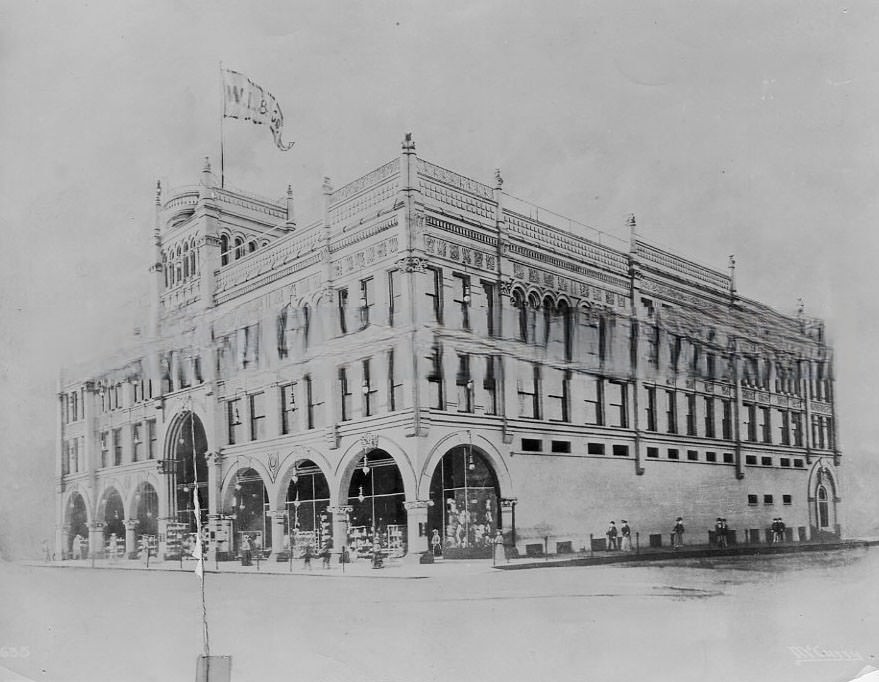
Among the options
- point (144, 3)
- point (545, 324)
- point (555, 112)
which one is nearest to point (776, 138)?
point (555, 112)

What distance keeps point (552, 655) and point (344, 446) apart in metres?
1.88

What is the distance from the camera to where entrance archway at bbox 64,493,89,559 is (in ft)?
21.3

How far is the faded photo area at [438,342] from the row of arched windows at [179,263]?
0.08ft

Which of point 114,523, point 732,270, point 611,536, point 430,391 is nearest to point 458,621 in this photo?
point 611,536

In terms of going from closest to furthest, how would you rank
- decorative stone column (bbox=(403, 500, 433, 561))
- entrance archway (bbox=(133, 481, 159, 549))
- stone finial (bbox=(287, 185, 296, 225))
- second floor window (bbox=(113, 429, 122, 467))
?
decorative stone column (bbox=(403, 500, 433, 561)) → stone finial (bbox=(287, 185, 296, 225)) → entrance archway (bbox=(133, 481, 159, 549)) → second floor window (bbox=(113, 429, 122, 467))

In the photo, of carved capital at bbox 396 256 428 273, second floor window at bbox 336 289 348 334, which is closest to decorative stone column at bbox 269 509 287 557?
second floor window at bbox 336 289 348 334

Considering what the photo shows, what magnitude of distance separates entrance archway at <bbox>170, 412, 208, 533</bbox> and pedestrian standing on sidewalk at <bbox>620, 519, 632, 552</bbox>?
279 centimetres

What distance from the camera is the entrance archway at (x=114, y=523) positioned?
6.43 metres

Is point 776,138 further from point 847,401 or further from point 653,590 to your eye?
point 653,590

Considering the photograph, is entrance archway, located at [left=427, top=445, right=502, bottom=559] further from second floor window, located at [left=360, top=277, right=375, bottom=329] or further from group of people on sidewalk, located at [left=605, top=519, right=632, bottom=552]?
second floor window, located at [left=360, top=277, right=375, bottom=329]

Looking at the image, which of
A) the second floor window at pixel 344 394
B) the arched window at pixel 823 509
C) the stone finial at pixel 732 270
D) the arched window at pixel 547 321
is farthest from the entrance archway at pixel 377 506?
the arched window at pixel 823 509

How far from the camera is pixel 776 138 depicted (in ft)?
20.9

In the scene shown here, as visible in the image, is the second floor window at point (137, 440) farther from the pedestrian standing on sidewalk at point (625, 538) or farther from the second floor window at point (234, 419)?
the pedestrian standing on sidewalk at point (625, 538)

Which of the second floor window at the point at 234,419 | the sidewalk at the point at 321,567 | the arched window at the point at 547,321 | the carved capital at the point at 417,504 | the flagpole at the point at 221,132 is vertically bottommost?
the sidewalk at the point at 321,567
